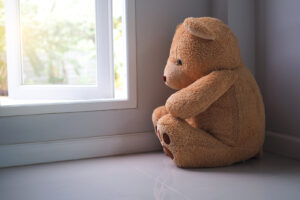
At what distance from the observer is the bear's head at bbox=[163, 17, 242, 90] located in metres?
1.28

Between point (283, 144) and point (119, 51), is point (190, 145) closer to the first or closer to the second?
point (283, 144)

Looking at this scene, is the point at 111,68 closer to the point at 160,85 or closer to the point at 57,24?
the point at 160,85

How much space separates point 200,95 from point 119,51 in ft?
3.44

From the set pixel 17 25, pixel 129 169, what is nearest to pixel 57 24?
pixel 17 25

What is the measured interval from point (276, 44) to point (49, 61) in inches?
51.5

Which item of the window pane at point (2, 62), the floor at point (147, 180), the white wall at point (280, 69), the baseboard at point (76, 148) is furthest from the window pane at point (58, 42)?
the white wall at point (280, 69)

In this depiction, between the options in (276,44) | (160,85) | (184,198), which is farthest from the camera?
(160,85)

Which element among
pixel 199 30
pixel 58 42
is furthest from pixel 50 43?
pixel 199 30

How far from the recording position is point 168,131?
1283 mm

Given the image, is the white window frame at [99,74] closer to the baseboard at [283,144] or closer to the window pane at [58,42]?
the window pane at [58,42]

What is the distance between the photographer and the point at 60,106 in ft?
4.90

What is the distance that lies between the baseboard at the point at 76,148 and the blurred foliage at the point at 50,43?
471mm

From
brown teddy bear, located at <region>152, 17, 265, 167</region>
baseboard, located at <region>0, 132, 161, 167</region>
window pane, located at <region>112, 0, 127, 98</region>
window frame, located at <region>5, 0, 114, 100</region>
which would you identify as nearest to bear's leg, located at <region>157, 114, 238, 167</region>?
brown teddy bear, located at <region>152, 17, 265, 167</region>

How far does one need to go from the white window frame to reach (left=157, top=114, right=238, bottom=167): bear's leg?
15.6 inches
